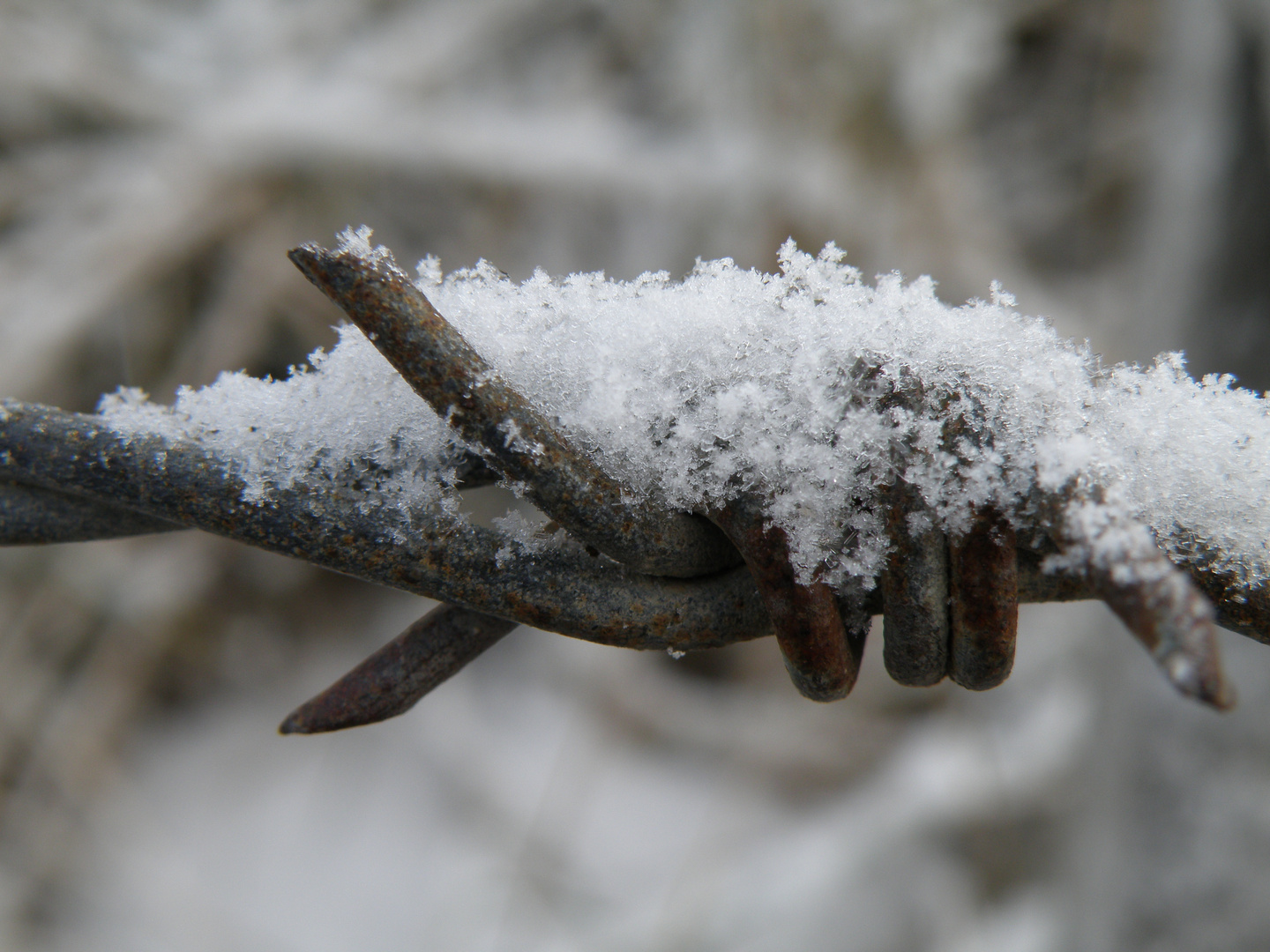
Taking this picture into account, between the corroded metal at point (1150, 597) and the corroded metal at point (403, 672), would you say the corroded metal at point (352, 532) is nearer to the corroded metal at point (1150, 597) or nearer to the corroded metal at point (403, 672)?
the corroded metal at point (403, 672)

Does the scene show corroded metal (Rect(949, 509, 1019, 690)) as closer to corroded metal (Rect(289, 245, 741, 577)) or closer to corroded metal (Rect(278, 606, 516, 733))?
corroded metal (Rect(289, 245, 741, 577))

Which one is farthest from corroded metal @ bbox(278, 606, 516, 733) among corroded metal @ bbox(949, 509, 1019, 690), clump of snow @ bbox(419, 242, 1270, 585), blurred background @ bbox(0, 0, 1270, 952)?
blurred background @ bbox(0, 0, 1270, 952)

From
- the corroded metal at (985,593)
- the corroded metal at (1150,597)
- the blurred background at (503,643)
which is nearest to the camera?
the corroded metal at (1150,597)

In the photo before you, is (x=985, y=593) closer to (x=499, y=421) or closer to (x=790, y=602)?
(x=790, y=602)

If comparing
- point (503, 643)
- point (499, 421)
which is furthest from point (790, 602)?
point (503, 643)

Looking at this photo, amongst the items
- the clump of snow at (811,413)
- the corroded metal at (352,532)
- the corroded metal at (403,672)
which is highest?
the clump of snow at (811,413)

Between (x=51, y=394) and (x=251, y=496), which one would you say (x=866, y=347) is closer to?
(x=251, y=496)

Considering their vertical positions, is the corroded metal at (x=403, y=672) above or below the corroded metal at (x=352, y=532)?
below

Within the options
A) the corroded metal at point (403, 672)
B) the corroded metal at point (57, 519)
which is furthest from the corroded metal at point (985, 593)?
the corroded metal at point (57, 519)
